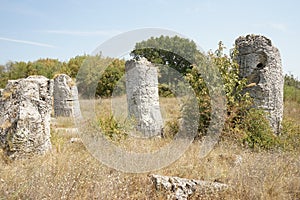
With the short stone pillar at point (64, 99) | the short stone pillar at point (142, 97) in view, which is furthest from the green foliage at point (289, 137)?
the short stone pillar at point (64, 99)

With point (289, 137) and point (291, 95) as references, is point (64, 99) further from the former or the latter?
point (291, 95)

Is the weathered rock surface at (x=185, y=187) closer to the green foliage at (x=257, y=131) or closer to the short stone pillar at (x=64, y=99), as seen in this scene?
the green foliage at (x=257, y=131)

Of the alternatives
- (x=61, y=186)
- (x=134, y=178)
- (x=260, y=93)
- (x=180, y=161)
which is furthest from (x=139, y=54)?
(x=61, y=186)

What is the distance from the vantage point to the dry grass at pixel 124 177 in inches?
126

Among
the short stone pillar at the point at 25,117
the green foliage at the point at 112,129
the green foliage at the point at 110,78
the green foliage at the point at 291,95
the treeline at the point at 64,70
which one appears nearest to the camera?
the short stone pillar at the point at 25,117

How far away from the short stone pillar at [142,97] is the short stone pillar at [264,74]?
2503 millimetres

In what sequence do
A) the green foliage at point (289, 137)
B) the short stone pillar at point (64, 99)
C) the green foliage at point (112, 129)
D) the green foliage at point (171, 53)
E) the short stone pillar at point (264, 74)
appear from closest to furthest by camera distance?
1. the green foliage at point (289, 137)
2. the green foliage at point (112, 129)
3. the short stone pillar at point (264, 74)
4. the green foliage at point (171, 53)
5. the short stone pillar at point (64, 99)

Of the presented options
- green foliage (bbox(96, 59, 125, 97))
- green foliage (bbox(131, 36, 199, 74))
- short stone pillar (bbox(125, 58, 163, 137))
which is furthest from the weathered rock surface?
green foliage (bbox(96, 59, 125, 97))

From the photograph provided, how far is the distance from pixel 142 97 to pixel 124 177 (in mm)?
3859

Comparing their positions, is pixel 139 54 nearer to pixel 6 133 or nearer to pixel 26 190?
pixel 6 133

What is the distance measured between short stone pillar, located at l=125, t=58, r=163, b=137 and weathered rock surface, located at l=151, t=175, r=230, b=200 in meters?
3.80

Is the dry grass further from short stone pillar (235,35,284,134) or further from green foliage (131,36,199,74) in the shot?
green foliage (131,36,199,74)

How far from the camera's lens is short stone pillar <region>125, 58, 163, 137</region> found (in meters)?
7.45

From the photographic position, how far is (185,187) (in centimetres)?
354
